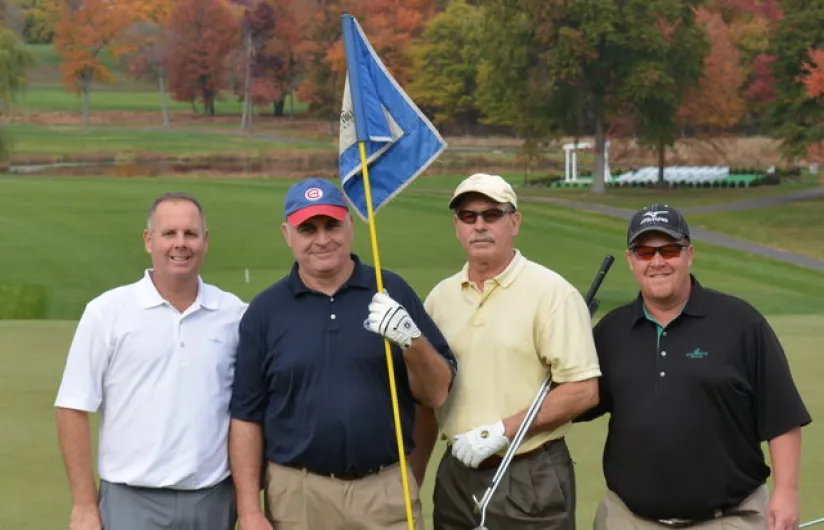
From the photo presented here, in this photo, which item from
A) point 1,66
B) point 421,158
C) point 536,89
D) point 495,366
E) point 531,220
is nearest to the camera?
point 495,366

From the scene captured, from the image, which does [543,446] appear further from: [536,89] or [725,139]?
[725,139]

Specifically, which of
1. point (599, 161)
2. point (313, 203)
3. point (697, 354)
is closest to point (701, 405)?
point (697, 354)

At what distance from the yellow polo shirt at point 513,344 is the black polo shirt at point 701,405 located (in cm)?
23

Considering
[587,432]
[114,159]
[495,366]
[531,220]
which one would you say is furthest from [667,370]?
[114,159]

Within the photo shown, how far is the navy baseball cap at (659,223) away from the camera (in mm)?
4594

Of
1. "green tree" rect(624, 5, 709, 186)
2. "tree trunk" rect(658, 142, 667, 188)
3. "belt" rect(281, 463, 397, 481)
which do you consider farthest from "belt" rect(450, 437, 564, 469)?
"tree trunk" rect(658, 142, 667, 188)

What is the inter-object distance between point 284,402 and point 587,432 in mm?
4437

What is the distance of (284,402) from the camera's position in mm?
4664

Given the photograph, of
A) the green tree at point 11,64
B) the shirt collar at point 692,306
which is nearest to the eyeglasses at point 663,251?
the shirt collar at point 692,306

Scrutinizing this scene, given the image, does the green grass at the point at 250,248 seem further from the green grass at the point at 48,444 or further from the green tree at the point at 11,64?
the green tree at the point at 11,64

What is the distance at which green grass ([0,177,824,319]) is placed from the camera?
2105 cm

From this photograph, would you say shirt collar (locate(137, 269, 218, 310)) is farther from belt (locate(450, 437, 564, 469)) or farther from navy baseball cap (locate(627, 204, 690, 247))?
navy baseball cap (locate(627, 204, 690, 247))

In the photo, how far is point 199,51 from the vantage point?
247 ft

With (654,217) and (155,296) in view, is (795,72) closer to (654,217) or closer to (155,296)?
(654,217)
